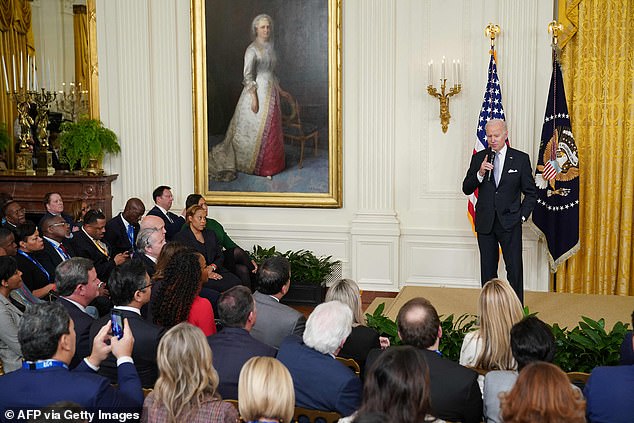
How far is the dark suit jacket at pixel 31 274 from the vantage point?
5.96m

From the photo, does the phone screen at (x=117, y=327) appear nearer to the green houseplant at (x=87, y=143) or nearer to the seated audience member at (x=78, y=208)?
the seated audience member at (x=78, y=208)

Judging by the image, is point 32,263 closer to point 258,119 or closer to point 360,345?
point 360,345

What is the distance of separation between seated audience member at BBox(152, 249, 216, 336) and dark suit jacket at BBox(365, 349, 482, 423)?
65.9 inches

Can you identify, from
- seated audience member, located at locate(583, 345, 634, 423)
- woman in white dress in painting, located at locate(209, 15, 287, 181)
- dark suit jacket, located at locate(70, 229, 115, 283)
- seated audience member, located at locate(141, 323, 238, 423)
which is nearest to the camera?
seated audience member, located at locate(141, 323, 238, 423)

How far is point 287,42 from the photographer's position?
348 inches

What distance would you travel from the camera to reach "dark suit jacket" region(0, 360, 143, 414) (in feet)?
9.87

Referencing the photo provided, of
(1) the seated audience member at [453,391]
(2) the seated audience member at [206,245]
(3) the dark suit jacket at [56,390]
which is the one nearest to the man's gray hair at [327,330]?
(1) the seated audience member at [453,391]

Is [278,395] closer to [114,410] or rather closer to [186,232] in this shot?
[114,410]

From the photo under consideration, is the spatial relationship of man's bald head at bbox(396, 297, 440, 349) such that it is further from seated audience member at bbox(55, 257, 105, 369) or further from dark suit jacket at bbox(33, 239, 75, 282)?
dark suit jacket at bbox(33, 239, 75, 282)

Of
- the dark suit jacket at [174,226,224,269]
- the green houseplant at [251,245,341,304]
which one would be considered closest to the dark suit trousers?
the green houseplant at [251,245,341,304]

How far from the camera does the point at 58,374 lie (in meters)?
3.08

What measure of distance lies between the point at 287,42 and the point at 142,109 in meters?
2.07

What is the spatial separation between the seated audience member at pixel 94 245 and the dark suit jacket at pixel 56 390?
12.5ft

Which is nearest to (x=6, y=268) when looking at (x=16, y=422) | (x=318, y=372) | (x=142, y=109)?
(x=16, y=422)
